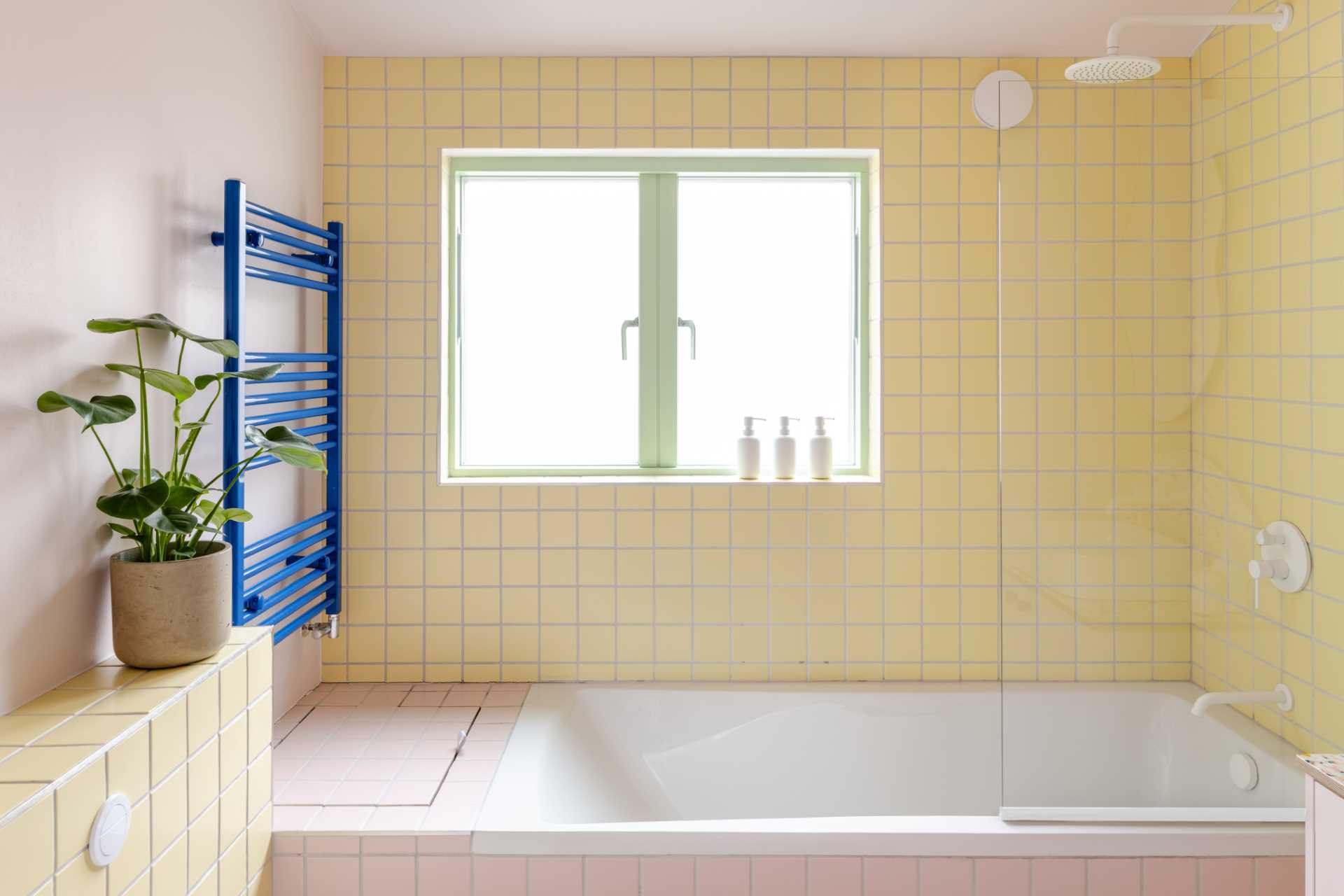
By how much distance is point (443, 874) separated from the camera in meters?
1.59

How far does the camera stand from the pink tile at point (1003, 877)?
5.24 feet

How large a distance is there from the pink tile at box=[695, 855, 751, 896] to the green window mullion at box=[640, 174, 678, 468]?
1195 mm

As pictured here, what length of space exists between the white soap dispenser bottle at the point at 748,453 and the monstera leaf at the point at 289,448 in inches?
44.6

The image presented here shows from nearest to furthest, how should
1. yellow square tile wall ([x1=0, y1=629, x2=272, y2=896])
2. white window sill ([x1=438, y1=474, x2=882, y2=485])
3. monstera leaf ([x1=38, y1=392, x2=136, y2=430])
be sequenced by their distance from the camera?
yellow square tile wall ([x1=0, y1=629, x2=272, y2=896]), monstera leaf ([x1=38, y1=392, x2=136, y2=430]), white window sill ([x1=438, y1=474, x2=882, y2=485])

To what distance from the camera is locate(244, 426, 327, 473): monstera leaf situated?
58.4 inches

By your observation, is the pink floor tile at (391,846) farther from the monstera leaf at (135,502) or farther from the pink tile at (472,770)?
the monstera leaf at (135,502)

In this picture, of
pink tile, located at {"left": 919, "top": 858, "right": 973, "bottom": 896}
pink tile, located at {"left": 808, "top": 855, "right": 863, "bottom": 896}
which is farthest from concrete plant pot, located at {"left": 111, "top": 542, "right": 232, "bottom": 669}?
pink tile, located at {"left": 919, "top": 858, "right": 973, "bottom": 896}

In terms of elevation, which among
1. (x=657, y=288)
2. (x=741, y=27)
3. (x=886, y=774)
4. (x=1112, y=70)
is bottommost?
(x=886, y=774)

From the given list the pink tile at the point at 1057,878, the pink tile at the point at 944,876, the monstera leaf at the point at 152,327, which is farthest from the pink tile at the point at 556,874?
the monstera leaf at the point at 152,327

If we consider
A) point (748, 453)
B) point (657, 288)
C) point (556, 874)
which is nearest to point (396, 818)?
point (556, 874)

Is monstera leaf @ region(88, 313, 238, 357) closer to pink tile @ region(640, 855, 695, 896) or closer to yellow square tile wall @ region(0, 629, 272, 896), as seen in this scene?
yellow square tile wall @ region(0, 629, 272, 896)

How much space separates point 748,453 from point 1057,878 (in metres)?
1.18

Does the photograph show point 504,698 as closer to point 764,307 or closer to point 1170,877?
point 764,307

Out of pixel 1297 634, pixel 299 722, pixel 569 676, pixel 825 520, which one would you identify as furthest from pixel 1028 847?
pixel 299 722
